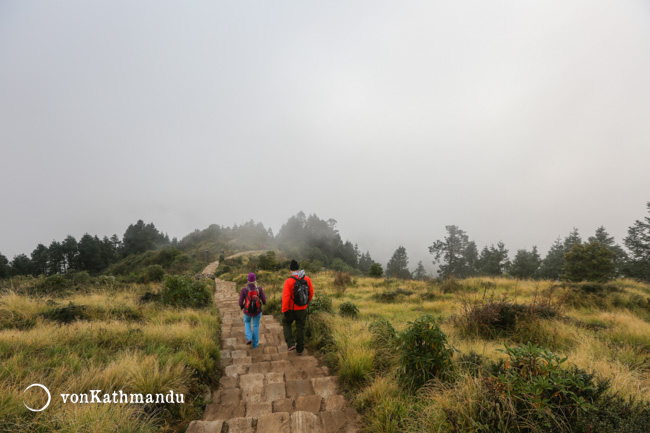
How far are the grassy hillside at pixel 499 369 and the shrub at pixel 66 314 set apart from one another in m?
6.06

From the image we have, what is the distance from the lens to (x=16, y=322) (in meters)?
5.79

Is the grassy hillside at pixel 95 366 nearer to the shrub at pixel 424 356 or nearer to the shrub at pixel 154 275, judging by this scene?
the shrub at pixel 424 356

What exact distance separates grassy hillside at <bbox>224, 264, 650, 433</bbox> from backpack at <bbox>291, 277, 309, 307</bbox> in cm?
102

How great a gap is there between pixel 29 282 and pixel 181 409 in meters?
12.8

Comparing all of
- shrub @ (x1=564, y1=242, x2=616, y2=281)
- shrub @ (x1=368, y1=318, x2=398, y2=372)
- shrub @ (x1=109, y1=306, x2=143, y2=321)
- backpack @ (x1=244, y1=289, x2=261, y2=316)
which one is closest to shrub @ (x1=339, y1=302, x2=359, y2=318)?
shrub @ (x1=368, y1=318, x2=398, y2=372)

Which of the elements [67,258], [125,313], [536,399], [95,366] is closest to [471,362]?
[536,399]

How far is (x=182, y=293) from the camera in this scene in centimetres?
945

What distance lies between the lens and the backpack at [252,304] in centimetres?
617

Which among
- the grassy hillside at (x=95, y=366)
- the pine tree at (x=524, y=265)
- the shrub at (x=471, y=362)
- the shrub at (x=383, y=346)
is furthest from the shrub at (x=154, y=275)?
the pine tree at (x=524, y=265)

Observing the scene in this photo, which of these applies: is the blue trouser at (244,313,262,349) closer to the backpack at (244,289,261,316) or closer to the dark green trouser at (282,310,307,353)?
the backpack at (244,289,261,316)

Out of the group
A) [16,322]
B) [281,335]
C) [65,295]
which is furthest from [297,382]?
[65,295]

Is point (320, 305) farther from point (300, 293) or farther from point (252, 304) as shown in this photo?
point (252, 304)

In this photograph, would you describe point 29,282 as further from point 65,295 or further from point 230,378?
point 230,378

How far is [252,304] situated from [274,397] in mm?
2439
